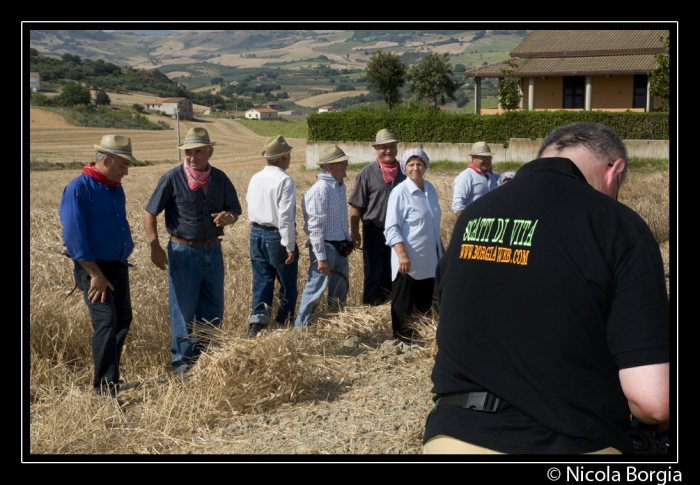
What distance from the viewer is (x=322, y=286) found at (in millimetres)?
6320

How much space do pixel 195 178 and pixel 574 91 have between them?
33.6 metres

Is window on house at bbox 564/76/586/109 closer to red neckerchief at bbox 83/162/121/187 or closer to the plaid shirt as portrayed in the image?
the plaid shirt

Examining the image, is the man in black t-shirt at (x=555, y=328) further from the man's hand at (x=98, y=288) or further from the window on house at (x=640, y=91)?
the window on house at (x=640, y=91)

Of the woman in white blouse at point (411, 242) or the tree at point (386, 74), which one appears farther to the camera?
the tree at point (386, 74)

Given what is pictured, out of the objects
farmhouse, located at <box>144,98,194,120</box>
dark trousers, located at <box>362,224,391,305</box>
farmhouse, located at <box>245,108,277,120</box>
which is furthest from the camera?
farmhouse, located at <box>245,108,277,120</box>

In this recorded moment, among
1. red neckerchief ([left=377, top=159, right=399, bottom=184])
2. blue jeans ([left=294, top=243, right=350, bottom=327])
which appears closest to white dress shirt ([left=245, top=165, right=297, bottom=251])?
blue jeans ([left=294, top=243, right=350, bottom=327])

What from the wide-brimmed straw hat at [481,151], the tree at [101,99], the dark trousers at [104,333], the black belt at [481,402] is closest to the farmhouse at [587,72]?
the wide-brimmed straw hat at [481,151]

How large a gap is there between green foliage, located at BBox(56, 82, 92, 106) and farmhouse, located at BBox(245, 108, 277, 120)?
18.4 m

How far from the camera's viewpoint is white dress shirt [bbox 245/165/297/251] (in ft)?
19.9

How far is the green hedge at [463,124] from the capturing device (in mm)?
25406

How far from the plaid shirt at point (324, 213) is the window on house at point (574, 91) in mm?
32182

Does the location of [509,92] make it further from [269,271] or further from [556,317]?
[556,317]

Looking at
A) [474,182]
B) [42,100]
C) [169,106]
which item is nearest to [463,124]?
[474,182]

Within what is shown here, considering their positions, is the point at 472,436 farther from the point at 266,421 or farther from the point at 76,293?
the point at 76,293
